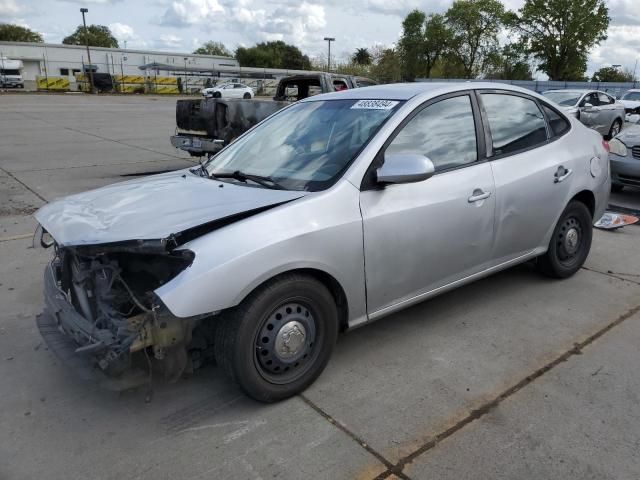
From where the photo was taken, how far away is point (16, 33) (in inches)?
3484

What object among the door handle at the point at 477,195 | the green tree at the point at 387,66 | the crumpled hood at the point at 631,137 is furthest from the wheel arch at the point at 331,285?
the green tree at the point at 387,66

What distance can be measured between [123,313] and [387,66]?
70150mm

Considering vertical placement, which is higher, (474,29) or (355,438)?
(474,29)

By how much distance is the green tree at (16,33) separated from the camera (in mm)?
88000

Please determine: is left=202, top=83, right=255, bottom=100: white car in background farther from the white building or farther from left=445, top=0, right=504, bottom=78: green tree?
left=445, top=0, right=504, bottom=78: green tree

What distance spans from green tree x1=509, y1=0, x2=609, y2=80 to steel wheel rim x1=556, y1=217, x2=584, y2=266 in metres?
59.1

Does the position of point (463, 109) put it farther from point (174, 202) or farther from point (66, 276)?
point (66, 276)

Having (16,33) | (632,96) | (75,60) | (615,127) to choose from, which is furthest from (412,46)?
(16,33)

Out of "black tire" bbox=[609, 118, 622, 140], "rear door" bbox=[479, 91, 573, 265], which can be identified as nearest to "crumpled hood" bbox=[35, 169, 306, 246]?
"rear door" bbox=[479, 91, 573, 265]

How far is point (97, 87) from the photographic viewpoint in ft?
150

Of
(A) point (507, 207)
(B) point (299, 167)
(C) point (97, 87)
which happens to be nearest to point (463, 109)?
(A) point (507, 207)

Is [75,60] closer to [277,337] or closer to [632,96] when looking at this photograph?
[632,96]

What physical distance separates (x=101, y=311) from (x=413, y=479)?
1681mm

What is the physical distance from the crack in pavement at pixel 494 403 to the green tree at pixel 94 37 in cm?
10566
